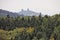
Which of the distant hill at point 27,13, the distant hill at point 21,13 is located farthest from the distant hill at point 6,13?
the distant hill at point 27,13

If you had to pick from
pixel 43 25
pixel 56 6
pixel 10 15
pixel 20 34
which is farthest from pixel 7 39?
pixel 56 6

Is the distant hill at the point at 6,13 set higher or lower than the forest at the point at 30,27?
higher

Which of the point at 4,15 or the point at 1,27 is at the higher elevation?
the point at 4,15

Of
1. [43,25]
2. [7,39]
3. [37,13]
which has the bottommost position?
[7,39]

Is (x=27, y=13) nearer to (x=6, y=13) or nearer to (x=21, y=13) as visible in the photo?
(x=21, y=13)

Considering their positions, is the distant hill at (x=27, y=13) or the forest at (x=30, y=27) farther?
the distant hill at (x=27, y=13)

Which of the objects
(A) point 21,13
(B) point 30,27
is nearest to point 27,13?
(A) point 21,13

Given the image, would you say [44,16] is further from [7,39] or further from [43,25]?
[7,39]

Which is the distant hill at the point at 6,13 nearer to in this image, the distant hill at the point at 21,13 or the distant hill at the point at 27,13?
the distant hill at the point at 21,13
